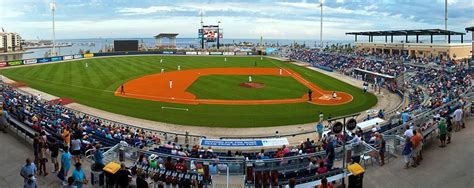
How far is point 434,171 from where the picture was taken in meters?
12.4

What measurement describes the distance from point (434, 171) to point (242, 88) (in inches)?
1137

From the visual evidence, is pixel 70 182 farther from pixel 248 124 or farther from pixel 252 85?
pixel 252 85

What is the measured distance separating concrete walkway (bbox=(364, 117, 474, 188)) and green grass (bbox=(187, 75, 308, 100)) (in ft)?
70.7

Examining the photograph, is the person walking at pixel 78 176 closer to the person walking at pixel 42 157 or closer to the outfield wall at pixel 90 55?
the person walking at pixel 42 157

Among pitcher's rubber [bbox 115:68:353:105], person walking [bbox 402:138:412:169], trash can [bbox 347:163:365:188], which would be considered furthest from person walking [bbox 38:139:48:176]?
pitcher's rubber [bbox 115:68:353:105]

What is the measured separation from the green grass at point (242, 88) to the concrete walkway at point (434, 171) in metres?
21.5

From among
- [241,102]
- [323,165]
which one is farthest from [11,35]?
[323,165]

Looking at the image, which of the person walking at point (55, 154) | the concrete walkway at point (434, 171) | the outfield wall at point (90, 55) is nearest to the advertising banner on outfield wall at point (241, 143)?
the concrete walkway at point (434, 171)

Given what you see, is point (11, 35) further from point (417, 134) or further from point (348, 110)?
point (417, 134)

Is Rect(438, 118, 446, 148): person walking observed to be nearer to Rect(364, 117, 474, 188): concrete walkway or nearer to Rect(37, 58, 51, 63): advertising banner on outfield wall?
Rect(364, 117, 474, 188): concrete walkway

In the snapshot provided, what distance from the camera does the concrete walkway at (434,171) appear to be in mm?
11562

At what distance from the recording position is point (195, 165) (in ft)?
41.7

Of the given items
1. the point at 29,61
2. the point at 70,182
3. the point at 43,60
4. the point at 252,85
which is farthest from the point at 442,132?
the point at 43,60

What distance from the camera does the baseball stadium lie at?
11766 mm
